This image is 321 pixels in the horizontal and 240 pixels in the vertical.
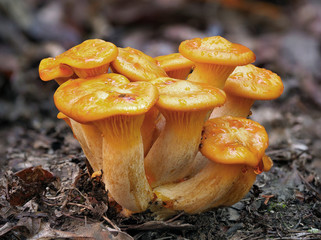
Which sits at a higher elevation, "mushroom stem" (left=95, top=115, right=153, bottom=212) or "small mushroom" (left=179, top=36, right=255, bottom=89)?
"small mushroom" (left=179, top=36, right=255, bottom=89)

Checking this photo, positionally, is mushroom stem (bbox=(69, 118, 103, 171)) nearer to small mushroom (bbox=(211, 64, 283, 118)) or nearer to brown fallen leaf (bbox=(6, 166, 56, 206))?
brown fallen leaf (bbox=(6, 166, 56, 206))

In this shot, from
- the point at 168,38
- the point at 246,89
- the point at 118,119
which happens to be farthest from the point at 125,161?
the point at 168,38

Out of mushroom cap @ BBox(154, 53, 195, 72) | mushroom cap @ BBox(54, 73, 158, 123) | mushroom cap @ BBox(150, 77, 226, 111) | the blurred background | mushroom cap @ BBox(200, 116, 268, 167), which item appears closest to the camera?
mushroom cap @ BBox(54, 73, 158, 123)

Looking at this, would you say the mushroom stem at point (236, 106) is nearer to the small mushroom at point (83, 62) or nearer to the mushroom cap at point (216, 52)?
the mushroom cap at point (216, 52)

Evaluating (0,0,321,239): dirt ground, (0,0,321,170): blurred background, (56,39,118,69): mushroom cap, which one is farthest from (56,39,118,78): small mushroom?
(0,0,321,170): blurred background

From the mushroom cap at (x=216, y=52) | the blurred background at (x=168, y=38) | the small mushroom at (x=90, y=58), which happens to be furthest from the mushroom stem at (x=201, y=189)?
the blurred background at (x=168, y=38)

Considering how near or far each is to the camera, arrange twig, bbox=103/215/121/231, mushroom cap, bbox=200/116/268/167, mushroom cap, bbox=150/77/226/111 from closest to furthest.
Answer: mushroom cap, bbox=150/77/226/111
mushroom cap, bbox=200/116/268/167
twig, bbox=103/215/121/231

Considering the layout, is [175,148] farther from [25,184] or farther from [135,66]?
[25,184]

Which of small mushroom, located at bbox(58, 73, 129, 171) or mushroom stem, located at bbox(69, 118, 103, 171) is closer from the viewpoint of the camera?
small mushroom, located at bbox(58, 73, 129, 171)
